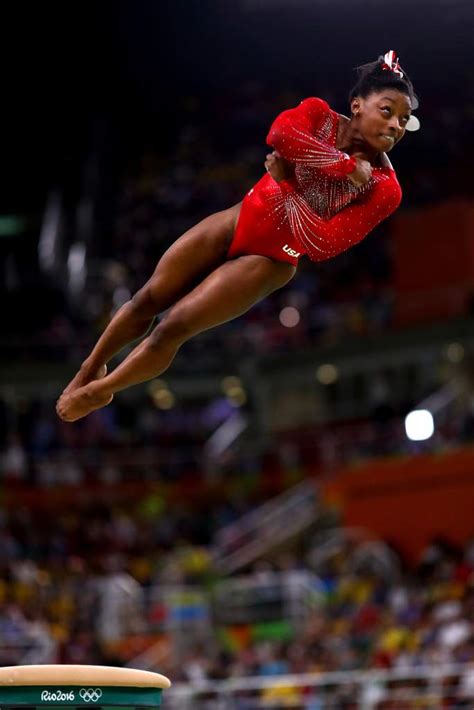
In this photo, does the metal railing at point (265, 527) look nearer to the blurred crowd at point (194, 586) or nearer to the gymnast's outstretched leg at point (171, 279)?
the blurred crowd at point (194, 586)

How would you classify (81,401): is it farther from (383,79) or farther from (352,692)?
(352,692)

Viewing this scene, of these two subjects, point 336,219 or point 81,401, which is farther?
point 81,401

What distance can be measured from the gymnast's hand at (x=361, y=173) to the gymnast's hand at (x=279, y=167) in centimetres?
37

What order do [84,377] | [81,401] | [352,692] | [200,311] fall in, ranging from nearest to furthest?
[200,311], [81,401], [84,377], [352,692]

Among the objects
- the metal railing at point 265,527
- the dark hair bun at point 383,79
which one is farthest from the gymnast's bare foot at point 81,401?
the metal railing at point 265,527

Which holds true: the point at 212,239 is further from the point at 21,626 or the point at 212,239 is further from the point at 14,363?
the point at 14,363

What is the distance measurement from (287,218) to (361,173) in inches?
17.8

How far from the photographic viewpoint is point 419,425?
65.0 ft

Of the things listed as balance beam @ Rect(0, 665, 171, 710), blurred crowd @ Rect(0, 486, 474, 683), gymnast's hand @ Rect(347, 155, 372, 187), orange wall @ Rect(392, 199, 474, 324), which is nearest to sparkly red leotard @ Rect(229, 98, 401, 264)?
gymnast's hand @ Rect(347, 155, 372, 187)

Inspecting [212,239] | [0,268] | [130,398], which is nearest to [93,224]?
[0,268]

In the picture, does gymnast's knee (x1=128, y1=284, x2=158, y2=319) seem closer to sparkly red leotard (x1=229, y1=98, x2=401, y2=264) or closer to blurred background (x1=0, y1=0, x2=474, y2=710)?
sparkly red leotard (x1=229, y1=98, x2=401, y2=264)

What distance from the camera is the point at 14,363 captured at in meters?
24.7

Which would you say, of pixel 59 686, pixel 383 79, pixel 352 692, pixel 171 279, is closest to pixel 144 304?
pixel 171 279

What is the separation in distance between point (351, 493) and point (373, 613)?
4.87m
